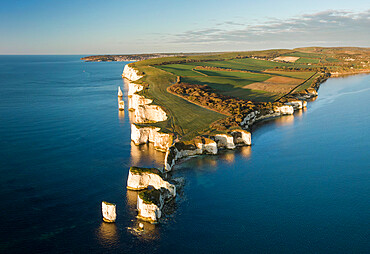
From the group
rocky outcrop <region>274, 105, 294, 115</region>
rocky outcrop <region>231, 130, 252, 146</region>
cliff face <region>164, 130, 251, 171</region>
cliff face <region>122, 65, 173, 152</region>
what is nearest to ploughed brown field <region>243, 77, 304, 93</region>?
rocky outcrop <region>274, 105, 294, 115</region>

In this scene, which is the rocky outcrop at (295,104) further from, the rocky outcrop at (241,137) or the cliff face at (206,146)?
the cliff face at (206,146)

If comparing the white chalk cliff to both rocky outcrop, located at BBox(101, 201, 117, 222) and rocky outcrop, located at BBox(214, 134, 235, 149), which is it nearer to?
rocky outcrop, located at BBox(101, 201, 117, 222)

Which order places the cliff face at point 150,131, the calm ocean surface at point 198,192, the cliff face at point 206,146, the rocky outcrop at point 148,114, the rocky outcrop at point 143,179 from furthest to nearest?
1. the rocky outcrop at point 148,114
2. the cliff face at point 150,131
3. the cliff face at point 206,146
4. the rocky outcrop at point 143,179
5. the calm ocean surface at point 198,192

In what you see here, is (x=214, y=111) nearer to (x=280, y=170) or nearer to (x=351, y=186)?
(x=280, y=170)

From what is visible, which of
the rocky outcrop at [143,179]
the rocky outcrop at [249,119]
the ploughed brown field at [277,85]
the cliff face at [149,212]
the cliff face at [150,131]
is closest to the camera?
the cliff face at [149,212]

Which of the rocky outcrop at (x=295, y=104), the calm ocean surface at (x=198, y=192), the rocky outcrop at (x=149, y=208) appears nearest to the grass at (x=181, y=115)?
the calm ocean surface at (x=198, y=192)

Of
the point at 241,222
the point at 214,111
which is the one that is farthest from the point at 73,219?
the point at 214,111
